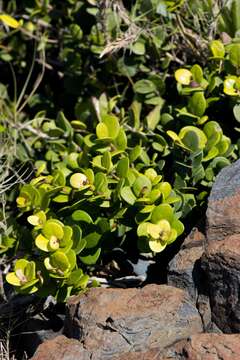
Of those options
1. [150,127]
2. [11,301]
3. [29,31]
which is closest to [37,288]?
[11,301]

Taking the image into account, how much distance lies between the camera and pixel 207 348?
6.53 ft

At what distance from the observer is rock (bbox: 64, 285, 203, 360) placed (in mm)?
2137

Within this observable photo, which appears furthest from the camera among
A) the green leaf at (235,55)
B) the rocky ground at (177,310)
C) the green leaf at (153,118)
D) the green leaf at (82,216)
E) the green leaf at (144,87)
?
the green leaf at (144,87)

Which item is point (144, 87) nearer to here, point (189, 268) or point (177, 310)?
point (189, 268)

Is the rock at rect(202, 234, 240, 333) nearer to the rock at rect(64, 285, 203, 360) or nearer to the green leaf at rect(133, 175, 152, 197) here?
the rock at rect(64, 285, 203, 360)

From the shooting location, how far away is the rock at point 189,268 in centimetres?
228

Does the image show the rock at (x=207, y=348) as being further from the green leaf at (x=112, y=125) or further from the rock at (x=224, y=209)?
the green leaf at (x=112, y=125)

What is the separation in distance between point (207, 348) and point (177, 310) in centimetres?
23

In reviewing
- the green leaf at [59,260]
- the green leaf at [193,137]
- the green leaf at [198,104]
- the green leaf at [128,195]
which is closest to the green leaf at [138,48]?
the green leaf at [198,104]

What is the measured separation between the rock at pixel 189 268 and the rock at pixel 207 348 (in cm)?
24

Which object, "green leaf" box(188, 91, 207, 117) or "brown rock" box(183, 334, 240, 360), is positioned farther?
"green leaf" box(188, 91, 207, 117)

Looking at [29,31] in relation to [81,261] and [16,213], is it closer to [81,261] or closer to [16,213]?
[16,213]

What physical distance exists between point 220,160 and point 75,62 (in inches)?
48.9

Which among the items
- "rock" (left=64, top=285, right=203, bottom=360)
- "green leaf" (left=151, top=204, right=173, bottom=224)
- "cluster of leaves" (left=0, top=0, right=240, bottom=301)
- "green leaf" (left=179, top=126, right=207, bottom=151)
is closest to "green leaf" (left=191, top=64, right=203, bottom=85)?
"cluster of leaves" (left=0, top=0, right=240, bottom=301)
